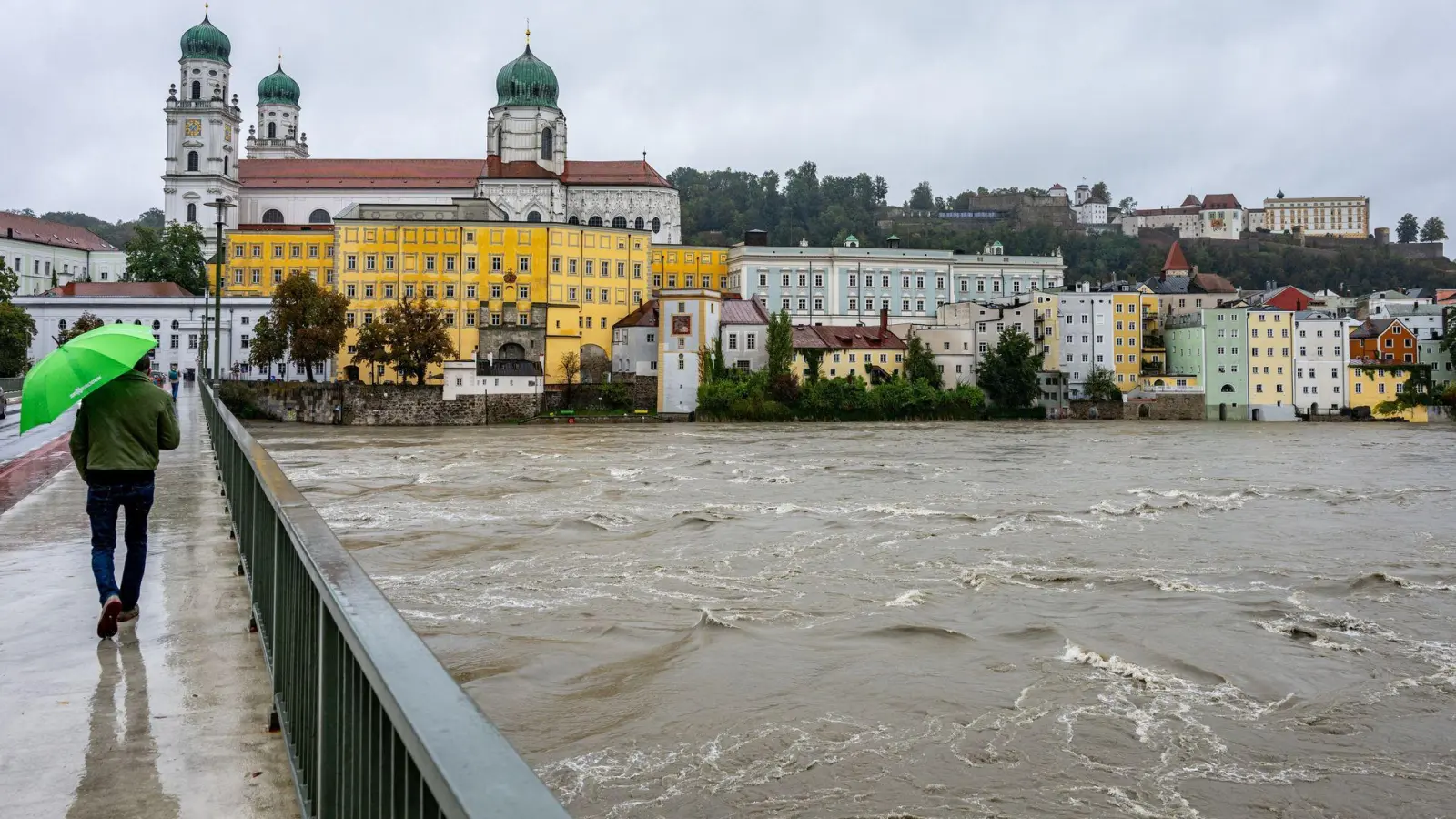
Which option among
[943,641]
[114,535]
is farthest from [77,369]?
[943,641]

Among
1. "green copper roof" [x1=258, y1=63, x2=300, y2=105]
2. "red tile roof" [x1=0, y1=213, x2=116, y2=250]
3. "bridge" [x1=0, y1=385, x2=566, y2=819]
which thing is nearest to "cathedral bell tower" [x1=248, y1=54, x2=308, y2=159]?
"green copper roof" [x1=258, y1=63, x2=300, y2=105]

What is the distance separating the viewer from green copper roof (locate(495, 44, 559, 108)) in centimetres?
9375

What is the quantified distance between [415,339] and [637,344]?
14.6 meters

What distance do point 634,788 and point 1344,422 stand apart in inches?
3214

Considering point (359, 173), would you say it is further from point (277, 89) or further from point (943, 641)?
point (943, 641)

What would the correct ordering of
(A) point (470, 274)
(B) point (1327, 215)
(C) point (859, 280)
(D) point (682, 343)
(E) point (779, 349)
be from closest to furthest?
1. (D) point (682, 343)
2. (E) point (779, 349)
3. (A) point (470, 274)
4. (C) point (859, 280)
5. (B) point (1327, 215)

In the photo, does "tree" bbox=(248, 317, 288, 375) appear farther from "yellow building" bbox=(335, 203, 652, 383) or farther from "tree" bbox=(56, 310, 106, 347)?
"yellow building" bbox=(335, 203, 652, 383)

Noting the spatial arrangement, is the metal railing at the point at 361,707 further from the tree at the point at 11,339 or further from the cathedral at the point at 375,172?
the cathedral at the point at 375,172

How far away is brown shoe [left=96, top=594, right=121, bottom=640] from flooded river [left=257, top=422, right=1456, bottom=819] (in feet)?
10.7

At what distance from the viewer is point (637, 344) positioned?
7538 centimetres

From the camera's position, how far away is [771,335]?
7262 centimetres

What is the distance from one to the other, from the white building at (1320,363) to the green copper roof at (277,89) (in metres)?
91.6

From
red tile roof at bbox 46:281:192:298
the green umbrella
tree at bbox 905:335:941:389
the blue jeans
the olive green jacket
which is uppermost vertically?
red tile roof at bbox 46:281:192:298

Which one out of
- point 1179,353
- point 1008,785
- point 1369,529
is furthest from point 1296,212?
point 1008,785
